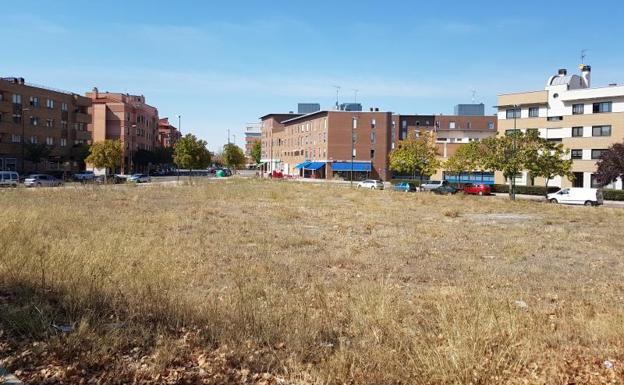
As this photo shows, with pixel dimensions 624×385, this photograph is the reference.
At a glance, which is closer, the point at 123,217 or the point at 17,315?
the point at 17,315

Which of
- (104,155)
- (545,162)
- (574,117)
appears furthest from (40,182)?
(574,117)

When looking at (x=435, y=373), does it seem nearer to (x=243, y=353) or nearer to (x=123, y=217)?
(x=243, y=353)

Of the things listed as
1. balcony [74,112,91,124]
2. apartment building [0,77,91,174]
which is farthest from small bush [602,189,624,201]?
balcony [74,112,91,124]

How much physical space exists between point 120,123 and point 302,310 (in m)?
103

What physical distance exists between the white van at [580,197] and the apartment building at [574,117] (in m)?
16.5

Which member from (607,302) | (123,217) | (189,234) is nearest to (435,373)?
(607,302)

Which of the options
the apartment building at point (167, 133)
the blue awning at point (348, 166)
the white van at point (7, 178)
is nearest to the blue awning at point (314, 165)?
the blue awning at point (348, 166)

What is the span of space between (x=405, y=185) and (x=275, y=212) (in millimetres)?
43223

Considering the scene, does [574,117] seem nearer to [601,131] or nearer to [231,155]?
[601,131]

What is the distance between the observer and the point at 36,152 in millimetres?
74500

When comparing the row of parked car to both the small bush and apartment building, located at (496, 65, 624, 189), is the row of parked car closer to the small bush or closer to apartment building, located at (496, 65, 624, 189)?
apartment building, located at (496, 65, 624, 189)

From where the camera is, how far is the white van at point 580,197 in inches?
1855

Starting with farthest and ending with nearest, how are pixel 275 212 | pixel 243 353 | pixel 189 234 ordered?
pixel 275 212 → pixel 189 234 → pixel 243 353

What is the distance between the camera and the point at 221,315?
616 cm
